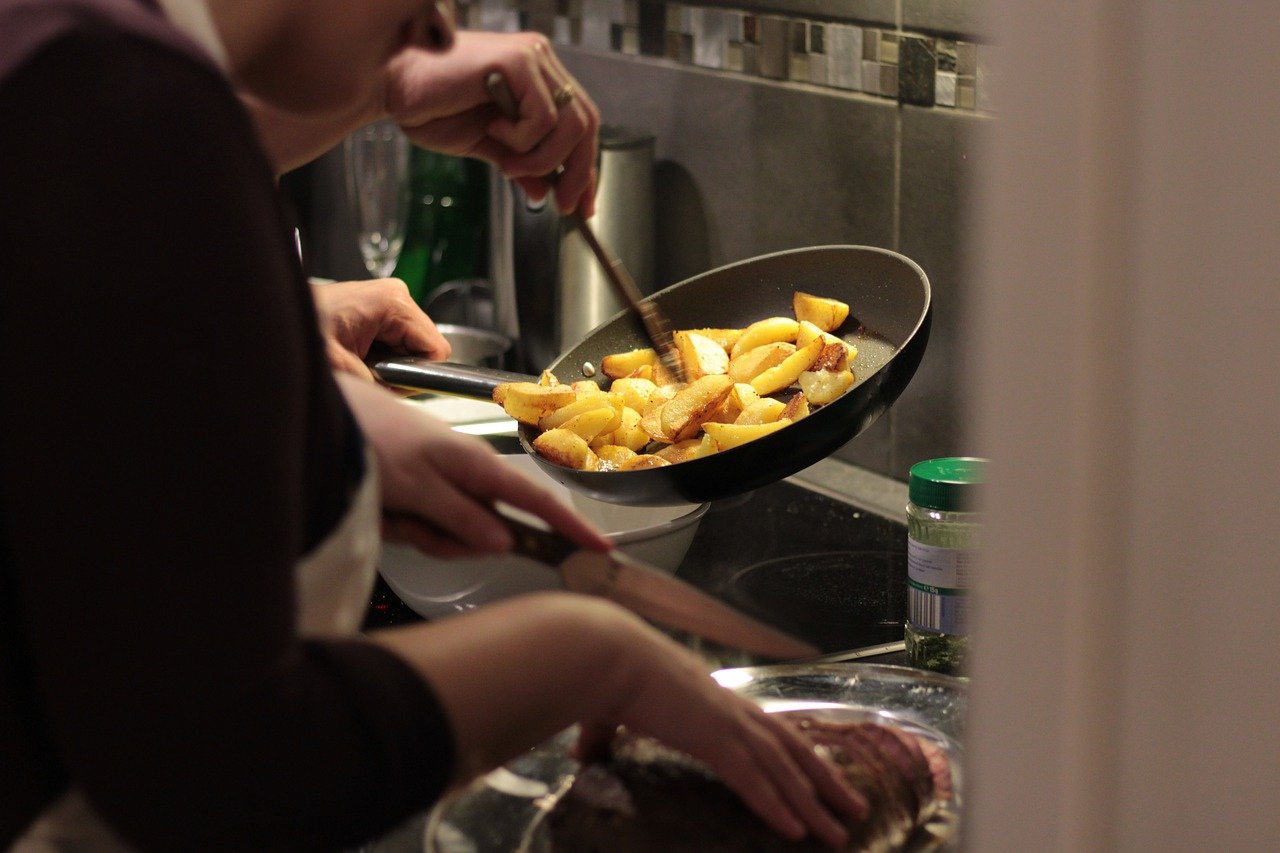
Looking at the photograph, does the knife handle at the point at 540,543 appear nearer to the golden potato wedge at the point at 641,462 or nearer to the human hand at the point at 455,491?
the human hand at the point at 455,491

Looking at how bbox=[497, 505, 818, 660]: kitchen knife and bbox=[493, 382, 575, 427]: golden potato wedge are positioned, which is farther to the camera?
bbox=[493, 382, 575, 427]: golden potato wedge

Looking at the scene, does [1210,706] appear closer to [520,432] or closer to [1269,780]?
[1269,780]

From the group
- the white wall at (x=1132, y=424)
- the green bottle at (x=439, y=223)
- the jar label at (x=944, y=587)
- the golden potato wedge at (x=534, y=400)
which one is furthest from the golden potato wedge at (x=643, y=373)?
the green bottle at (x=439, y=223)

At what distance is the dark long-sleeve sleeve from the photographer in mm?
503

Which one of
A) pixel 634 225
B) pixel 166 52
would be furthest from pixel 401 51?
pixel 634 225

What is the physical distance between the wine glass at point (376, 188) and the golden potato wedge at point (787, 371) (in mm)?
984

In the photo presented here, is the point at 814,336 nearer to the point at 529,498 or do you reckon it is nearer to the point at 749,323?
the point at 749,323

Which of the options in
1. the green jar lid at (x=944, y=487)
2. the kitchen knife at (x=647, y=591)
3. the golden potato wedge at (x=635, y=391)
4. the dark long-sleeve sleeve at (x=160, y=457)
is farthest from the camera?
the golden potato wedge at (x=635, y=391)

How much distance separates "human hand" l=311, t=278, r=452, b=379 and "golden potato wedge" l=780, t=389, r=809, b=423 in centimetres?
39

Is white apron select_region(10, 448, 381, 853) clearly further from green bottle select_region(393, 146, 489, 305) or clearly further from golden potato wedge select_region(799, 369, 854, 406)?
green bottle select_region(393, 146, 489, 305)

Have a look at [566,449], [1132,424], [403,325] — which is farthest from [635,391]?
[1132,424]

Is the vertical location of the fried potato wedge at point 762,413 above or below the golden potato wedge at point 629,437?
above

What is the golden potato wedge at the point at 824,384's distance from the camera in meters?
1.23

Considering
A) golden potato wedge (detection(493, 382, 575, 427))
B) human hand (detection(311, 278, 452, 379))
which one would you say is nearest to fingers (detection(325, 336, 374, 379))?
human hand (detection(311, 278, 452, 379))
